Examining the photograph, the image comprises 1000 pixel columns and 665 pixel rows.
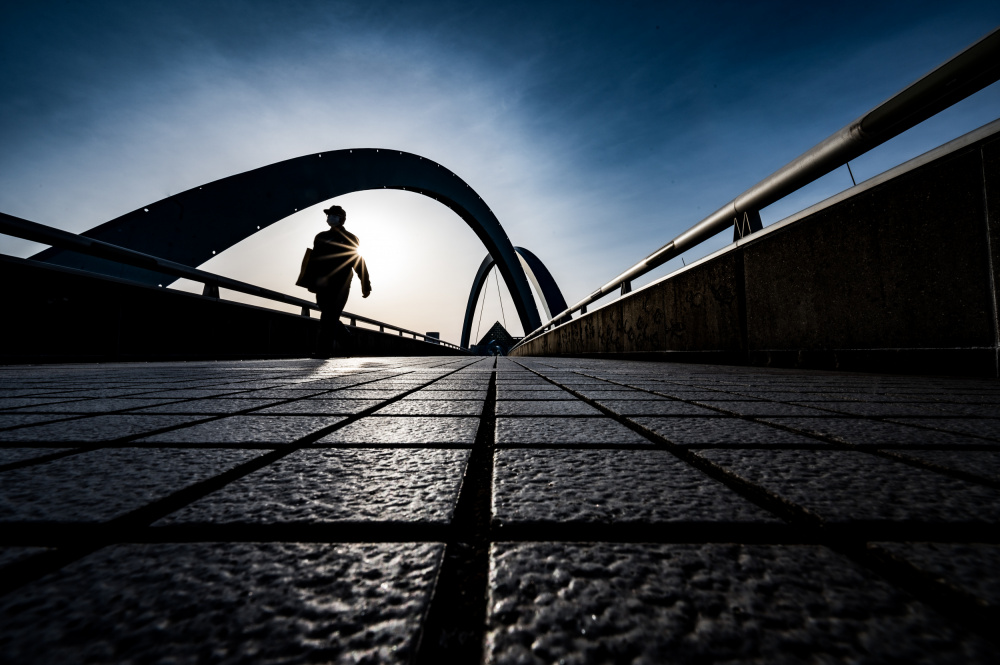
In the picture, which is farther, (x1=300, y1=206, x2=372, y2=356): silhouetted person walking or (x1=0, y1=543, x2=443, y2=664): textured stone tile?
(x1=300, y1=206, x2=372, y2=356): silhouetted person walking

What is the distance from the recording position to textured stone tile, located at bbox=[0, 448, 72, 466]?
1.00 meters

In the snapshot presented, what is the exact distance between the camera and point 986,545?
1.86 ft

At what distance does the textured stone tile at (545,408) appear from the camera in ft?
5.58

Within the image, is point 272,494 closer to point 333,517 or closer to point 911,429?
point 333,517

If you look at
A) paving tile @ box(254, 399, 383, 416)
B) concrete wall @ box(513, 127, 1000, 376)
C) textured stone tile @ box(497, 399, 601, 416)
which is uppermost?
concrete wall @ box(513, 127, 1000, 376)

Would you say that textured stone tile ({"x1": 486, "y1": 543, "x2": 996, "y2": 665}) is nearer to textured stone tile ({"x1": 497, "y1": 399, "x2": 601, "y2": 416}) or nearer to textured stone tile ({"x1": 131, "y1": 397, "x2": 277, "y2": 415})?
textured stone tile ({"x1": 497, "y1": 399, "x2": 601, "y2": 416})

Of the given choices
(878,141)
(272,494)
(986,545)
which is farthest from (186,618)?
(878,141)

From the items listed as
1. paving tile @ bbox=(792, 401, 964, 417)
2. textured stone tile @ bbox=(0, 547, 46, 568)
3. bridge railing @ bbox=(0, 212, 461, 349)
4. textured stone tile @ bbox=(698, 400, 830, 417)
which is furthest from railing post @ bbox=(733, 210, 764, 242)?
bridge railing @ bbox=(0, 212, 461, 349)

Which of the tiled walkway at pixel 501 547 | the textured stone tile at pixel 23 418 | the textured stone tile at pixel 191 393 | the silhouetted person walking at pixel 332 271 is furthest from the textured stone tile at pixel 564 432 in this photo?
the silhouetted person walking at pixel 332 271

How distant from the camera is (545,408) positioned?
72.6 inches

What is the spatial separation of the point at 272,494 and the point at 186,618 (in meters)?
0.35

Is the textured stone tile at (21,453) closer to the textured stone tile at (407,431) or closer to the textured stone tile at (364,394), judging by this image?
the textured stone tile at (407,431)

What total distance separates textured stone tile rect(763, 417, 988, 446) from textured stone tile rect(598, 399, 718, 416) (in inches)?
9.7

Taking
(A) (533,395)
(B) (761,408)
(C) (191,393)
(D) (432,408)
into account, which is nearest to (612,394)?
(A) (533,395)
